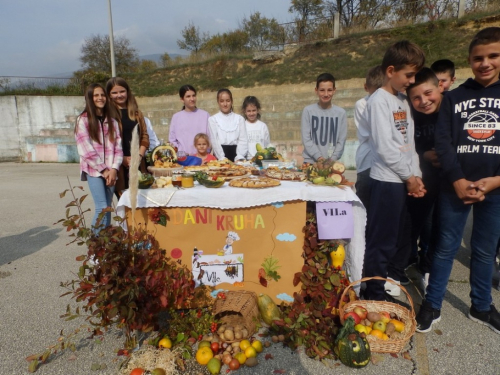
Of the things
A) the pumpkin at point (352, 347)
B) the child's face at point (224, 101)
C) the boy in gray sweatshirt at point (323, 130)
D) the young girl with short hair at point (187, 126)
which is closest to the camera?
the pumpkin at point (352, 347)

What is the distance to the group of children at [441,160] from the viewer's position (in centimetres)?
227

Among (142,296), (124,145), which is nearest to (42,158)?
(124,145)

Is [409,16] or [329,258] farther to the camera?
[409,16]

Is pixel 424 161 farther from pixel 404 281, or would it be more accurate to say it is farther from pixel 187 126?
pixel 187 126

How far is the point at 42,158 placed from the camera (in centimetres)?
1499

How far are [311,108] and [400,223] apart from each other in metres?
1.88

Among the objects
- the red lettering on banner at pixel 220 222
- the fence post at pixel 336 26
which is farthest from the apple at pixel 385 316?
the fence post at pixel 336 26

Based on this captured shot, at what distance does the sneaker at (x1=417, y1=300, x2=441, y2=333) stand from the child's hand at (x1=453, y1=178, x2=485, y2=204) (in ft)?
3.01

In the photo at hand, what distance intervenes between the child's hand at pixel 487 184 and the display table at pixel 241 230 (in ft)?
2.57

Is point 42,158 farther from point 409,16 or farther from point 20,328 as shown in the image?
point 409,16

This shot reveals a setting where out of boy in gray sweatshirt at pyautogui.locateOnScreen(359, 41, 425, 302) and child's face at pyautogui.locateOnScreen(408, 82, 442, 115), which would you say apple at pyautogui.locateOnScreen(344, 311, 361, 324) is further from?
child's face at pyautogui.locateOnScreen(408, 82, 442, 115)

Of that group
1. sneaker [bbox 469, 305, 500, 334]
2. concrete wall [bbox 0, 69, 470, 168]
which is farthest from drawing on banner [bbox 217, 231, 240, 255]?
concrete wall [bbox 0, 69, 470, 168]

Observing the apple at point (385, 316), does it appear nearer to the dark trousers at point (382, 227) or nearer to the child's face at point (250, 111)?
the dark trousers at point (382, 227)

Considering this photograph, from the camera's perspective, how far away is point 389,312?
102 inches
